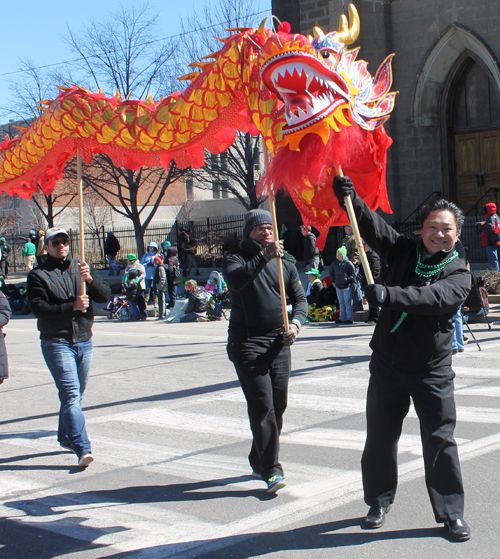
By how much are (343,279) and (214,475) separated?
979 centimetres

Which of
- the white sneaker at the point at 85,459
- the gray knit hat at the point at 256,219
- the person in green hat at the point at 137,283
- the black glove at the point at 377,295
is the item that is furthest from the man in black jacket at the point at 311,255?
the black glove at the point at 377,295

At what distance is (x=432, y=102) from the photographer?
2262cm

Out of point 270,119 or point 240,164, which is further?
point 240,164

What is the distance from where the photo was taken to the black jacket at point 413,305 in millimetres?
3902

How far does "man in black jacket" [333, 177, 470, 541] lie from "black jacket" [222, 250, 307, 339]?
0.96 m

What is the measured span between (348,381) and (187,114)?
4175mm

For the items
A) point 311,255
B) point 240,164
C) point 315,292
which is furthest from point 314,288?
point 240,164

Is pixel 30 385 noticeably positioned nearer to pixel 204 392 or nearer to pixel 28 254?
pixel 204 392

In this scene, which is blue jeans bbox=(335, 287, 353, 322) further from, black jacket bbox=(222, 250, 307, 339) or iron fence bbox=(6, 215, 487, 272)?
black jacket bbox=(222, 250, 307, 339)

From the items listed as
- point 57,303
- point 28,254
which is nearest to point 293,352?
point 57,303

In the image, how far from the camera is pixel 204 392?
336 inches

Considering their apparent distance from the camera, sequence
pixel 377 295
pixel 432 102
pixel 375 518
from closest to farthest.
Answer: pixel 377 295, pixel 375 518, pixel 432 102

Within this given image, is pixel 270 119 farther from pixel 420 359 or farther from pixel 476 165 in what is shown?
pixel 476 165

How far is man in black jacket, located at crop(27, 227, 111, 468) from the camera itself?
19.1ft
